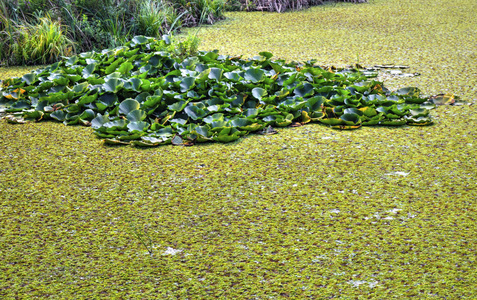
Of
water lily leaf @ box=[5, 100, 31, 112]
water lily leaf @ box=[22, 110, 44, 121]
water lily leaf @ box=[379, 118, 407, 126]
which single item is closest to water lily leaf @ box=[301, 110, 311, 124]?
water lily leaf @ box=[379, 118, 407, 126]

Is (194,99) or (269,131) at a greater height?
(194,99)

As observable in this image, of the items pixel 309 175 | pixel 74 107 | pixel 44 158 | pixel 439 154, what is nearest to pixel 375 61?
pixel 439 154

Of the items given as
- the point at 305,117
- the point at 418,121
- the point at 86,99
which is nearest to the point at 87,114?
the point at 86,99

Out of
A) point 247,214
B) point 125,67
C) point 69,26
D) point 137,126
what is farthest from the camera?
point 69,26

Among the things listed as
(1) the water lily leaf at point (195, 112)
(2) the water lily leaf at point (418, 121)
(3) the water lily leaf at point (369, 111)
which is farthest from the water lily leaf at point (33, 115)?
(2) the water lily leaf at point (418, 121)

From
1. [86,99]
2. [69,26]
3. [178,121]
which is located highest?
[69,26]

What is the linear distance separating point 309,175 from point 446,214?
58cm

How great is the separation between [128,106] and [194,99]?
1.27 ft

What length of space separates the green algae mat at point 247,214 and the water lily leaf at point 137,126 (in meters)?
0.18

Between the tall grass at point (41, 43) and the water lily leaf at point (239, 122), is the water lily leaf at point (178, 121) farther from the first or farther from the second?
the tall grass at point (41, 43)

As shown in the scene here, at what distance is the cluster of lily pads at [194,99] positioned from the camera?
8.55 ft

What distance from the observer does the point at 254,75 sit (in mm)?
3023

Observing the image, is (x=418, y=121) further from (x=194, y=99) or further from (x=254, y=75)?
(x=194, y=99)

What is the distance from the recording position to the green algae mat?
145 cm
